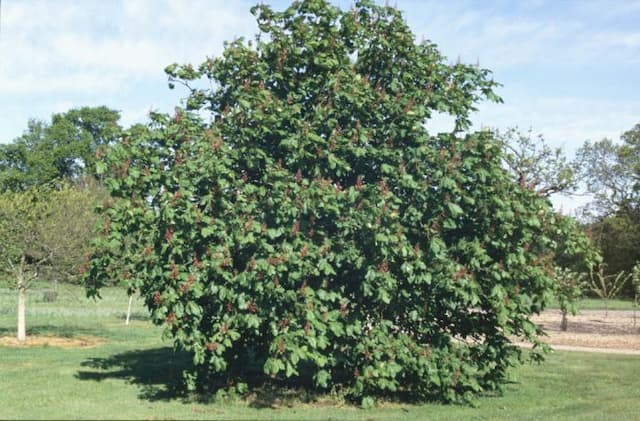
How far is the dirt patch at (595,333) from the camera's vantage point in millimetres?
20219

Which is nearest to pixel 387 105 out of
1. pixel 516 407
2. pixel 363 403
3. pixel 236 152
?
pixel 236 152

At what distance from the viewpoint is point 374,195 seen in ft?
32.1

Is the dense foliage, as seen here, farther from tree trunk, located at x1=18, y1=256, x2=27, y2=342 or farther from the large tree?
the large tree

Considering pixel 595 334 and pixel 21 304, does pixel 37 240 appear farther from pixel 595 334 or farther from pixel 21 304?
pixel 595 334

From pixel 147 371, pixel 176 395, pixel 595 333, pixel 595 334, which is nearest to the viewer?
pixel 176 395

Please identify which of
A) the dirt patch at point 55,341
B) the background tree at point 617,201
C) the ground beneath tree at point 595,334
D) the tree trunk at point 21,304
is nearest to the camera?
the dirt patch at point 55,341

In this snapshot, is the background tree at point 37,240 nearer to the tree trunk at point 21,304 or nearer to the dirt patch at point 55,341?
the tree trunk at point 21,304

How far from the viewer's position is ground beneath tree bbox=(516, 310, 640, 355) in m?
20.1

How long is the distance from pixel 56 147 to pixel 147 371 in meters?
56.0

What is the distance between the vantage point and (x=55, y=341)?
18156mm

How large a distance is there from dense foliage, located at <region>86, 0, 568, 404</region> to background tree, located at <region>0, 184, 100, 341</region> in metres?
7.78

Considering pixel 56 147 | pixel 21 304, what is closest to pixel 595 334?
pixel 21 304

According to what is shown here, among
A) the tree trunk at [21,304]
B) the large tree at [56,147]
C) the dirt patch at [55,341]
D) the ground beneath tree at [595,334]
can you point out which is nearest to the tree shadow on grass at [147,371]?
the dirt patch at [55,341]

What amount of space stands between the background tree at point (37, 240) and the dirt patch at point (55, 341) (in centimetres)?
33
